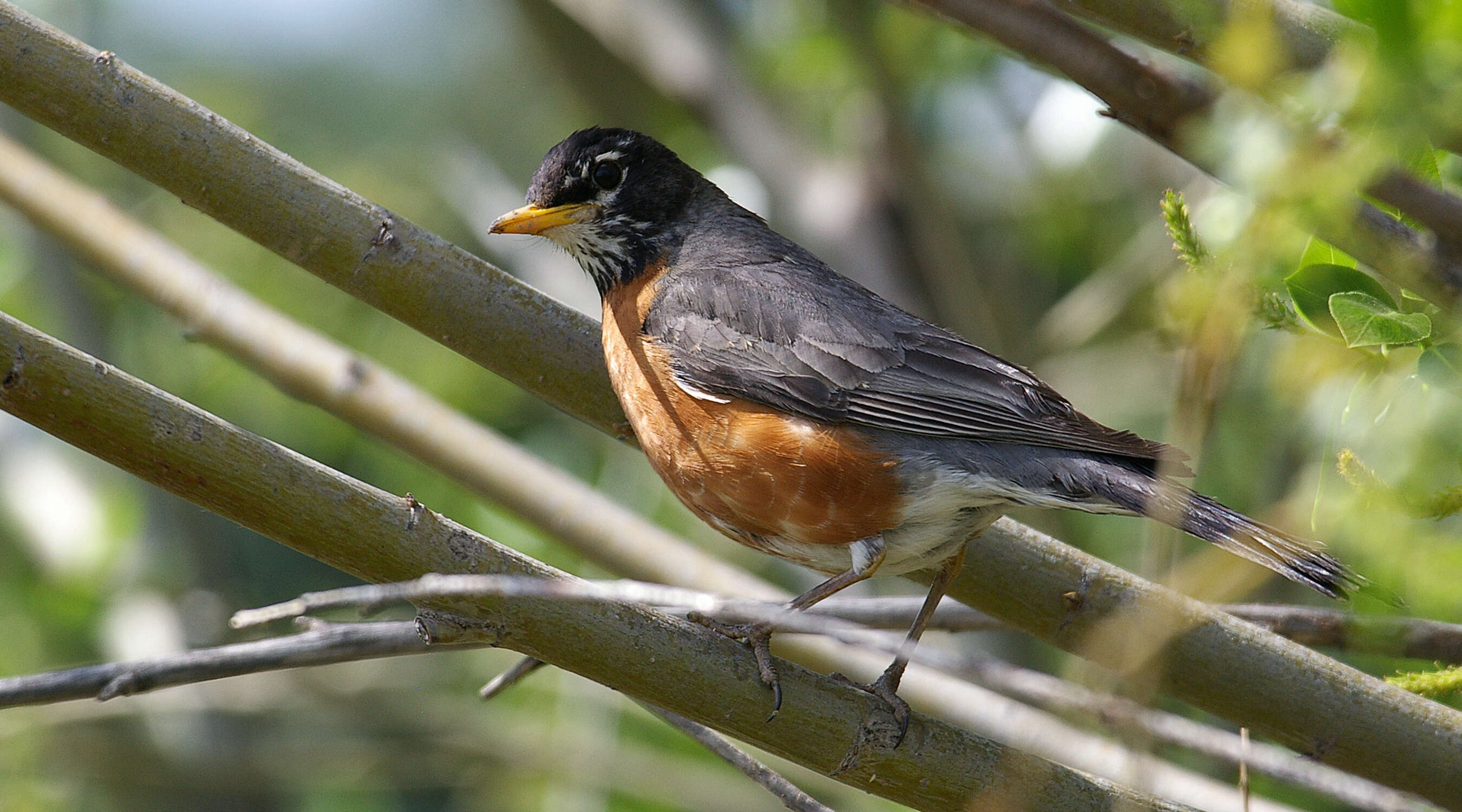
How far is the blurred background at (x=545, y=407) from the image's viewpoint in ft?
14.9

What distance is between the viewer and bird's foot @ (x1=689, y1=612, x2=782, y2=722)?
88.1 inches

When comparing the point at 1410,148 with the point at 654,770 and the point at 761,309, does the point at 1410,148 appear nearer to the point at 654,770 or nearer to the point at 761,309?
the point at 761,309

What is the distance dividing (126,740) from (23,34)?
3.58m

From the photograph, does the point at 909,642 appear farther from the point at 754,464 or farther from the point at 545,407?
the point at 545,407

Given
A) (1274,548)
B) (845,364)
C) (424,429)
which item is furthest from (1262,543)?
(424,429)

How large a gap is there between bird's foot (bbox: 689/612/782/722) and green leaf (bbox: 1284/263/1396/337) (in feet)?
3.56

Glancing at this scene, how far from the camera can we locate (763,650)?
225 cm

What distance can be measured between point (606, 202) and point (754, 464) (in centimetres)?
113

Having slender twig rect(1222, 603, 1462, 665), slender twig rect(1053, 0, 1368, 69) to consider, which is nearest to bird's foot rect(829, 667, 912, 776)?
slender twig rect(1222, 603, 1462, 665)

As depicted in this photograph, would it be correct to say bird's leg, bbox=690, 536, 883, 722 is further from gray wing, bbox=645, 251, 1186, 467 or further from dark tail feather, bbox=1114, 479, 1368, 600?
dark tail feather, bbox=1114, 479, 1368, 600

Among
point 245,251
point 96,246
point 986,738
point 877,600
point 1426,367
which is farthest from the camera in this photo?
point 245,251

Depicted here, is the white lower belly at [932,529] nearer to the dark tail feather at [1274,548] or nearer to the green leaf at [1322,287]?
the dark tail feather at [1274,548]

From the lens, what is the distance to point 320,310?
5.31m

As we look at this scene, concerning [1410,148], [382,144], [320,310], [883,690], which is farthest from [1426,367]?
[382,144]
